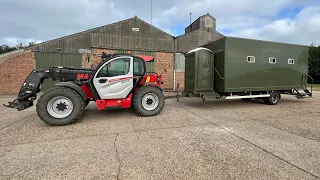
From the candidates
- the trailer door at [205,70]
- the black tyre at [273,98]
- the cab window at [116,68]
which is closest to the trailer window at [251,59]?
the trailer door at [205,70]

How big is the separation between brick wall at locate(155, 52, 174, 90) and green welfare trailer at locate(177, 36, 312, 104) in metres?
6.83

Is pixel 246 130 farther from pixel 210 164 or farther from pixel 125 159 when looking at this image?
pixel 125 159

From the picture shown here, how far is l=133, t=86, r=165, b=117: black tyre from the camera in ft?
19.3

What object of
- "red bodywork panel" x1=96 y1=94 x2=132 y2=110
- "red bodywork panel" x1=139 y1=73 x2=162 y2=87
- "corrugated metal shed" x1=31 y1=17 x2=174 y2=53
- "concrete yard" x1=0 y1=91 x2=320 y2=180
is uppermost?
"corrugated metal shed" x1=31 y1=17 x2=174 y2=53

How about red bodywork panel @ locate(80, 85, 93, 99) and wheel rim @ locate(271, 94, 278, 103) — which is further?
wheel rim @ locate(271, 94, 278, 103)

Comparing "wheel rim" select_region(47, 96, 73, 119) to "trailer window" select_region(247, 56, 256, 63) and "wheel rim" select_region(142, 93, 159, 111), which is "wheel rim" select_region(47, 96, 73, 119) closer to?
"wheel rim" select_region(142, 93, 159, 111)

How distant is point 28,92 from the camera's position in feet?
16.5

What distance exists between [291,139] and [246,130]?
3.15ft

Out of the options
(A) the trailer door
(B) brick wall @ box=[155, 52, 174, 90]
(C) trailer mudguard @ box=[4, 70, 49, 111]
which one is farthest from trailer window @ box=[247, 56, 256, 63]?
(B) brick wall @ box=[155, 52, 174, 90]

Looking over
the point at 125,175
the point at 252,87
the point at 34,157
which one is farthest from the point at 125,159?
the point at 252,87

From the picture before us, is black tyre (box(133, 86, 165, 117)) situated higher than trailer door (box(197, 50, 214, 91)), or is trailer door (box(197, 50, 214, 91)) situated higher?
trailer door (box(197, 50, 214, 91))

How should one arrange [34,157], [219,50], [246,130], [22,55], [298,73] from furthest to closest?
[22,55], [298,73], [219,50], [246,130], [34,157]

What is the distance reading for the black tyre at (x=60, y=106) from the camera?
4820 mm

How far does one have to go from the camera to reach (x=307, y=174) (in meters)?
2.63
